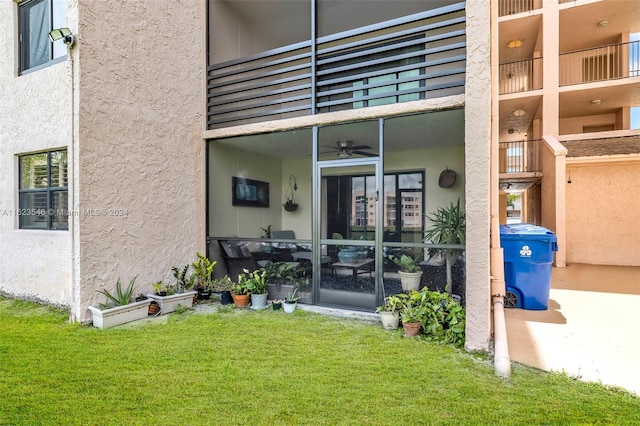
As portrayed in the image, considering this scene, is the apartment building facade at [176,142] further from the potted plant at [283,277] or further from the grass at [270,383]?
the grass at [270,383]

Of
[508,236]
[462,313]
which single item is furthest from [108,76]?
[508,236]

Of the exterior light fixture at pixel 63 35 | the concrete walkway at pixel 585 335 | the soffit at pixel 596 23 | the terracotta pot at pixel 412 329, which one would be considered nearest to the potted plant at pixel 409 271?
the terracotta pot at pixel 412 329

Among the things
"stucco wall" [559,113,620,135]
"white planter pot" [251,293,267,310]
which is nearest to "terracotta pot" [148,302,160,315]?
"white planter pot" [251,293,267,310]

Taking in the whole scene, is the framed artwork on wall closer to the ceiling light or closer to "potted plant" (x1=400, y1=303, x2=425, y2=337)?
"potted plant" (x1=400, y1=303, x2=425, y2=337)

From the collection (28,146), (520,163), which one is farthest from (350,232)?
(520,163)

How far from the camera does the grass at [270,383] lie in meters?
2.80

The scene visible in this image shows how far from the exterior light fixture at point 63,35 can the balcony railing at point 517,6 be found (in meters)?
14.6

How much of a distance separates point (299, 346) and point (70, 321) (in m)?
3.63

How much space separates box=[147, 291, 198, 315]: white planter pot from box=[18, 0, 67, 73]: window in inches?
175

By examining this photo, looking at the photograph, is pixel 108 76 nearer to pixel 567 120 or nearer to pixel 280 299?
pixel 280 299

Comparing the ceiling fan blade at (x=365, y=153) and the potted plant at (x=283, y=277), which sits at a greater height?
the ceiling fan blade at (x=365, y=153)

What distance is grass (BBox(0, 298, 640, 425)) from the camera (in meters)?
2.80

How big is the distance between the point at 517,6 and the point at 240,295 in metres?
14.9

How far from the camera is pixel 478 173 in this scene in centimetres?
416
